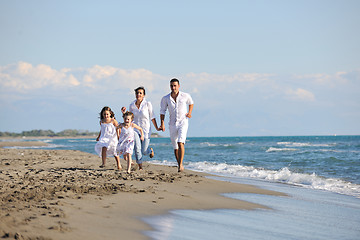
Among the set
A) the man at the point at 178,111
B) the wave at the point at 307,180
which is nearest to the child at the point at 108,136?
the man at the point at 178,111

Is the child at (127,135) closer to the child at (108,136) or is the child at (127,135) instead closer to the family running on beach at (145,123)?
the family running on beach at (145,123)

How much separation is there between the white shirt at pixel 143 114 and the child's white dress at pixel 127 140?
1.16ft

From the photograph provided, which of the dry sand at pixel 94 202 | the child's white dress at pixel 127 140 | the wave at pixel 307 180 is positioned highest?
the child's white dress at pixel 127 140

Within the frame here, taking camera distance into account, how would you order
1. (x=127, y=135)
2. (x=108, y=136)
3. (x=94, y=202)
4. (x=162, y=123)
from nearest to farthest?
(x=94, y=202)
(x=127, y=135)
(x=162, y=123)
(x=108, y=136)

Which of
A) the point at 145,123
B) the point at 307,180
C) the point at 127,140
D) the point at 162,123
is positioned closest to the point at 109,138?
the point at 127,140

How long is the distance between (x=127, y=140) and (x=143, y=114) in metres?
0.74

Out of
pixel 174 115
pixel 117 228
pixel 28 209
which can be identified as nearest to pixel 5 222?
pixel 28 209

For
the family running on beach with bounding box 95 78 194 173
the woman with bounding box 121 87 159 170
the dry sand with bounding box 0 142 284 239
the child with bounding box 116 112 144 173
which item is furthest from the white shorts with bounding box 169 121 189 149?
the dry sand with bounding box 0 142 284 239

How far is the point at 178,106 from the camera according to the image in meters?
9.59

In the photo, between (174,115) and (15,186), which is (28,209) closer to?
(15,186)

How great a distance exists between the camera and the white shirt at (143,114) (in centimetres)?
963

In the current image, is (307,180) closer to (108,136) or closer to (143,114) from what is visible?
(143,114)

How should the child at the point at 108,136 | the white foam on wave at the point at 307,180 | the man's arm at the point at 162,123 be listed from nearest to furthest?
1. the white foam on wave at the point at 307,180
2. the man's arm at the point at 162,123
3. the child at the point at 108,136

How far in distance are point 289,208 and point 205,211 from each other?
1.50m
